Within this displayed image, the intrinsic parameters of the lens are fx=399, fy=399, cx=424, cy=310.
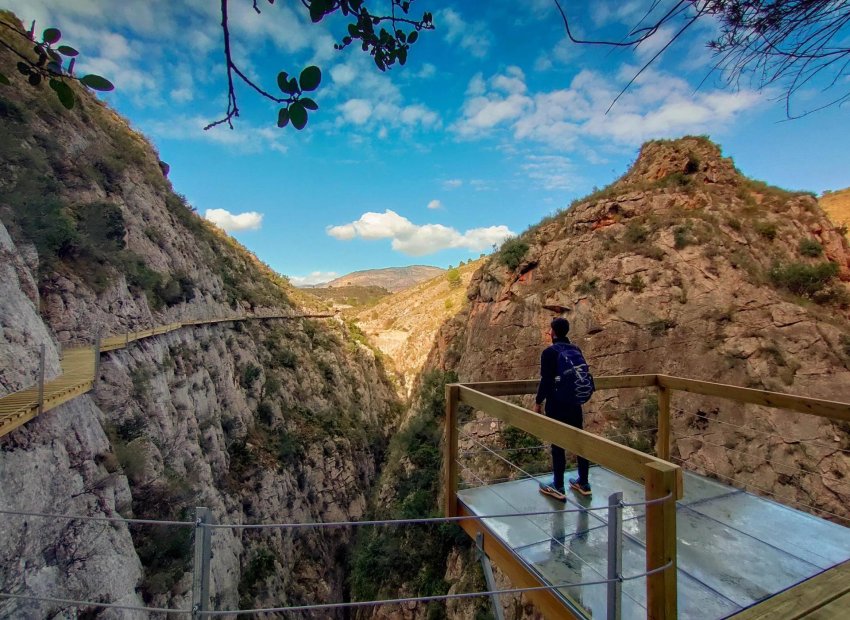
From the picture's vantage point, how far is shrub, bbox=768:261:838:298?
8.80 m

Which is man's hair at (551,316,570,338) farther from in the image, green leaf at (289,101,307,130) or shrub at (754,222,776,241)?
shrub at (754,222,776,241)

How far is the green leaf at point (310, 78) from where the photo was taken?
1462 mm

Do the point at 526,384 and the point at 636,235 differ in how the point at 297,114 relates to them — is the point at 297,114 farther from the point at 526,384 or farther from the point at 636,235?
the point at 636,235

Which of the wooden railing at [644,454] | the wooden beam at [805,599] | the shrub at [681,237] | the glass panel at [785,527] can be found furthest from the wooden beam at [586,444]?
the shrub at [681,237]

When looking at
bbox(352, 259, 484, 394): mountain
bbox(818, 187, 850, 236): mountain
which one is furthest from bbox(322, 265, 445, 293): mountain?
bbox(818, 187, 850, 236): mountain

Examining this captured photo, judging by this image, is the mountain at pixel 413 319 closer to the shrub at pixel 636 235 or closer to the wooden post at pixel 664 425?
the shrub at pixel 636 235

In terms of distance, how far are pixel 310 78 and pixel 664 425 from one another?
4.48 meters

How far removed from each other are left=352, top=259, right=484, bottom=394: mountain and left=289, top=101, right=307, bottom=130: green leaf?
80.3ft

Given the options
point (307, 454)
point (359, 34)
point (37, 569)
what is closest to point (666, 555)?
point (359, 34)

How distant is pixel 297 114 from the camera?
1550 millimetres

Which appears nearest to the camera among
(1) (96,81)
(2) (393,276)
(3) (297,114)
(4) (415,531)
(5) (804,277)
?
(1) (96,81)

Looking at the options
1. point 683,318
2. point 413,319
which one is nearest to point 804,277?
point 683,318

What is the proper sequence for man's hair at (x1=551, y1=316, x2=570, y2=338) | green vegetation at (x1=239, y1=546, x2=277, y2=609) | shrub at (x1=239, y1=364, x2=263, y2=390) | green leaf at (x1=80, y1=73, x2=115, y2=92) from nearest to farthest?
green leaf at (x1=80, y1=73, x2=115, y2=92), man's hair at (x1=551, y1=316, x2=570, y2=338), green vegetation at (x1=239, y1=546, x2=277, y2=609), shrub at (x1=239, y1=364, x2=263, y2=390)

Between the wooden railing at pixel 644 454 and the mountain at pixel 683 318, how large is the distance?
6.91 feet
